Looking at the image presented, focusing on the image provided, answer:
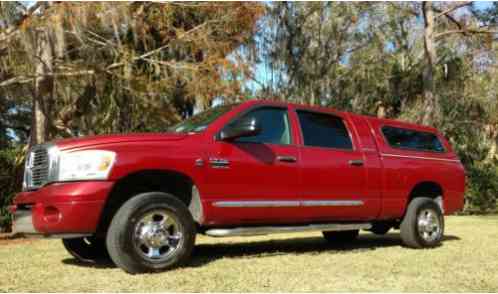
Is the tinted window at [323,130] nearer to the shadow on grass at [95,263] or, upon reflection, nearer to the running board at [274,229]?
the running board at [274,229]

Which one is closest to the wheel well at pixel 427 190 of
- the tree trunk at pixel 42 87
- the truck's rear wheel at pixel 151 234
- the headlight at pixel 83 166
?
the truck's rear wheel at pixel 151 234

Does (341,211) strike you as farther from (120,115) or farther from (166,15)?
(120,115)

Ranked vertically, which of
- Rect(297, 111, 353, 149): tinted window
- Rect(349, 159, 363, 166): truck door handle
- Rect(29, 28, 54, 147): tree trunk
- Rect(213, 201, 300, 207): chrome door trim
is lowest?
Rect(213, 201, 300, 207): chrome door trim

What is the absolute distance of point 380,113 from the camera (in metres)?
18.8

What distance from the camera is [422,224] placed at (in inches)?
317

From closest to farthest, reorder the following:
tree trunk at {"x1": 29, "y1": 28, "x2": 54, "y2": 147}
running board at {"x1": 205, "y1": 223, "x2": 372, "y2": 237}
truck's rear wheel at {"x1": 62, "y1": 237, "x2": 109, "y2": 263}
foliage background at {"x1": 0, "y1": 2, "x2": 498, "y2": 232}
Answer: running board at {"x1": 205, "y1": 223, "x2": 372, "y2": 237} → truck's rear wheel at {"x1": 62, "y1": 237, "x2": 109, "y2": 263} → tree trunk at {"x1": 29, "y1": 28, "x2": 54, "y2": 147} → foliage background at {"x1": 0, "y1": 2, "x2": 498, "y2": 232}

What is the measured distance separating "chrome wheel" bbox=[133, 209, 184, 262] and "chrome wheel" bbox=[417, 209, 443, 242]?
3.69 metres

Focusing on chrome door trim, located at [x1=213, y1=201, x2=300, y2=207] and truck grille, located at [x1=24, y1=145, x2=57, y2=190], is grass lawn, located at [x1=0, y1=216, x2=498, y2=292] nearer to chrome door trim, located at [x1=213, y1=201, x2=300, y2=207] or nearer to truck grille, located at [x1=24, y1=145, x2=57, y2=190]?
chrome door trim, located at [x1=213, y1=201, x2=300, y2=207]

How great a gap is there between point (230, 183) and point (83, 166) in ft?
4.99

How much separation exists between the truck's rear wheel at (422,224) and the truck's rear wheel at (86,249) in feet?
12.7

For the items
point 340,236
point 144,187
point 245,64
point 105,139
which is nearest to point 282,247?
point 340,236

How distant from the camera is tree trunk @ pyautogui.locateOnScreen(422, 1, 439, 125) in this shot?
678 inches

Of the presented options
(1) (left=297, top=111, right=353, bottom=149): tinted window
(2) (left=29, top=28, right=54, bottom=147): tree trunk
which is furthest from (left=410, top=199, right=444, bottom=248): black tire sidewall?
(2) (left=29, top=28, right=54, bottom=147): tree trunk

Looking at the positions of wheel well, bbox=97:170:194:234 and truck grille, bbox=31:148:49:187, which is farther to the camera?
wheel well, bbox=97:170:194:234
